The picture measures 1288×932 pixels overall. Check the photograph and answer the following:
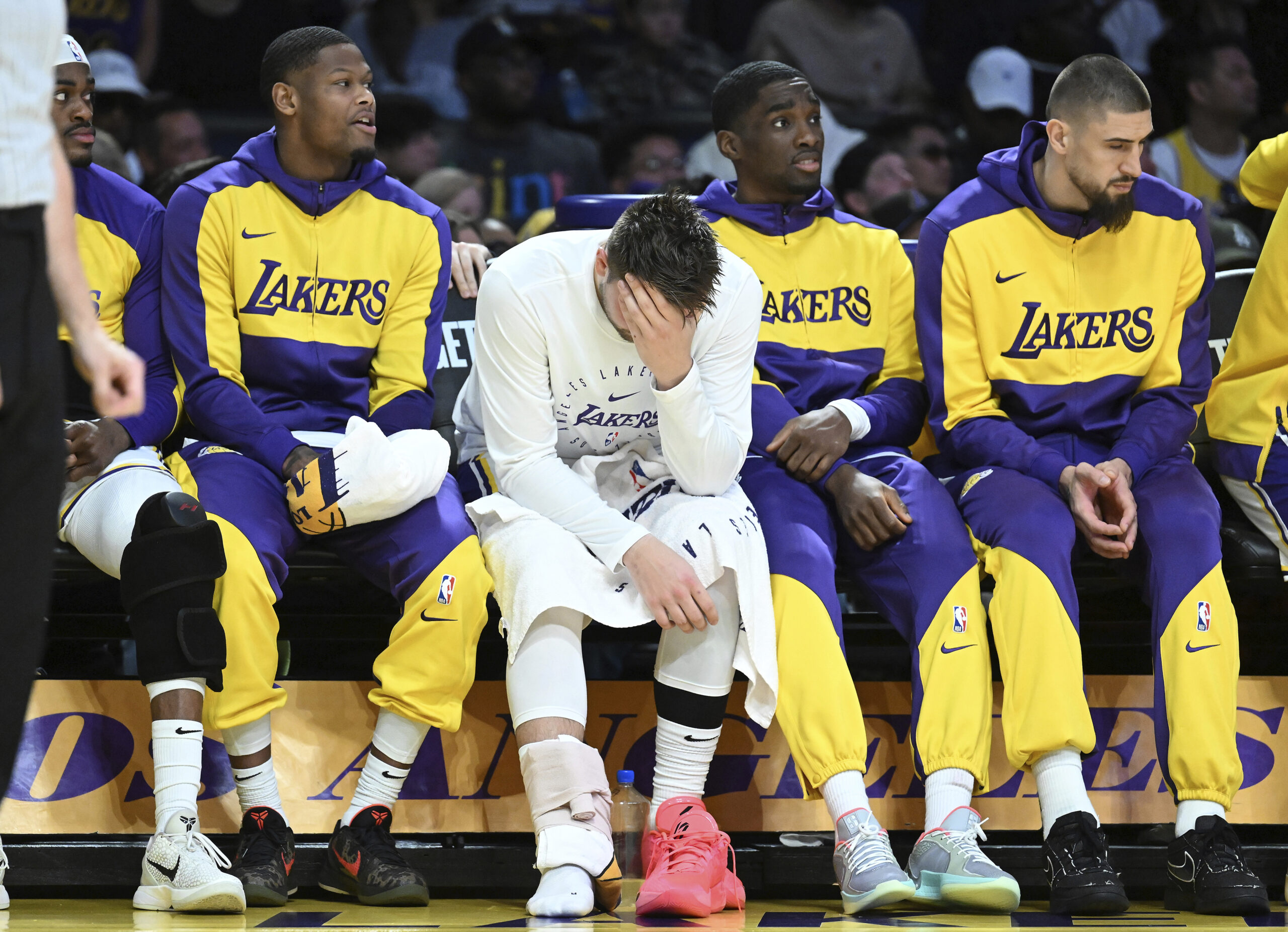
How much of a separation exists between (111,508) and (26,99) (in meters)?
1.40

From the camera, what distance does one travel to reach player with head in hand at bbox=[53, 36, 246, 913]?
9.08 ft

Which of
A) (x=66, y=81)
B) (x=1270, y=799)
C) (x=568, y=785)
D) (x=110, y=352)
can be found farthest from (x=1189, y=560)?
(x=66, y=81)

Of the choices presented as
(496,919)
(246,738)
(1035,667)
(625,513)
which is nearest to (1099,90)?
(1035,667)

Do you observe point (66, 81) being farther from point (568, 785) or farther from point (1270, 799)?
point (1270, 799)

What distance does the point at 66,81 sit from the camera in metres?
3.29

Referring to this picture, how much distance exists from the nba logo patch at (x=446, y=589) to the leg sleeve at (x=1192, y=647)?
147cm

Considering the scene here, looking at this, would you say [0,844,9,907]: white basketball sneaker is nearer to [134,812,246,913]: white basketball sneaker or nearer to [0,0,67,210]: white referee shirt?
[134,812,246,913]: white basketball sneaker

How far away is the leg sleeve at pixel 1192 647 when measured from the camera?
295cm

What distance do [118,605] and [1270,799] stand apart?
8.64 feet

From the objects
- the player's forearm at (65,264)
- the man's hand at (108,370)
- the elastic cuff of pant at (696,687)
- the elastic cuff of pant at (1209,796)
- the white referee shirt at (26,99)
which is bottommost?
the elastic cuff of pant at (1209,796)

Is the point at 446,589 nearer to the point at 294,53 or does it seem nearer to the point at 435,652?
the point at 435,652

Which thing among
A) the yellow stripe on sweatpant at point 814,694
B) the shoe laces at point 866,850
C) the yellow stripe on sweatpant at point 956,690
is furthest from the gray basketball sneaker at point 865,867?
the yellow stripe on sweatpant at point 956,690

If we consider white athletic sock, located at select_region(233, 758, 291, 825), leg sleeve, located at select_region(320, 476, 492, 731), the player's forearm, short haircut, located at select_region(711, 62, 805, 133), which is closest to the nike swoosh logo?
white athletic sock, located at select_region(233, 758, 291, 825)

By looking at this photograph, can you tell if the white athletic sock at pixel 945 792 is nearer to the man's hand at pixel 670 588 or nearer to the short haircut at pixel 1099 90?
the man's hand at pixel 670 588
